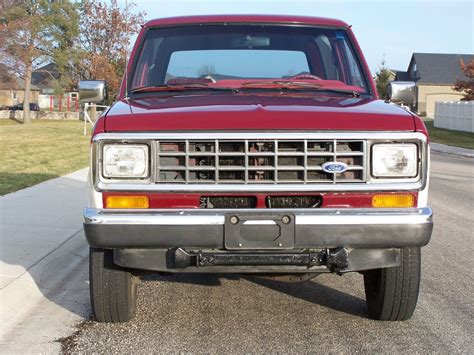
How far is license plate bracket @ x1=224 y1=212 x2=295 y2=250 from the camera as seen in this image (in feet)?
11.8

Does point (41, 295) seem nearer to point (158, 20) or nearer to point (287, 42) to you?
point (158, 20)

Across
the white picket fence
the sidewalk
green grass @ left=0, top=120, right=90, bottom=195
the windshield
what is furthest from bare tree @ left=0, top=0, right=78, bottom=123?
the windshield

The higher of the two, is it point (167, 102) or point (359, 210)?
point (167, 102)

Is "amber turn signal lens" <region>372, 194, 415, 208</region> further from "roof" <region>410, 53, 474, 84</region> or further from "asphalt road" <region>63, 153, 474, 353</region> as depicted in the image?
"roof" <region>410, 53, 474, 84</region>

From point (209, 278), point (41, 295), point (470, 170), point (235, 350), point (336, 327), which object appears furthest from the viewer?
point (470, 170)

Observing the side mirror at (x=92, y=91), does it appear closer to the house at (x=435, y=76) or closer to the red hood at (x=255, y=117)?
the red hood at (x=255, y=117)

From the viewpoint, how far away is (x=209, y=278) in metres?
5.77

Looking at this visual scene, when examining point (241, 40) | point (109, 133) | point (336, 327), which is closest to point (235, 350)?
point (336, 327)

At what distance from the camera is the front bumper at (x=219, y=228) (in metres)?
3.60

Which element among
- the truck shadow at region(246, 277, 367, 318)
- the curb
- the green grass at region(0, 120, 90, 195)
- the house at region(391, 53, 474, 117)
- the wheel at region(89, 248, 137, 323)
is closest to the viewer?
the wheel at region(89, 248, 137, 323)

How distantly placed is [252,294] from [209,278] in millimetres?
616

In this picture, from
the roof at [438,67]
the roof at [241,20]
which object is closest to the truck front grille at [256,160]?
the roof at [241,20]

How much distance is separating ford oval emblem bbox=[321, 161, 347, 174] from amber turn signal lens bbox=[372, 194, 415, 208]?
26 cm

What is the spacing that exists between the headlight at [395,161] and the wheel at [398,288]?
0.63m
